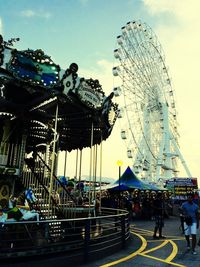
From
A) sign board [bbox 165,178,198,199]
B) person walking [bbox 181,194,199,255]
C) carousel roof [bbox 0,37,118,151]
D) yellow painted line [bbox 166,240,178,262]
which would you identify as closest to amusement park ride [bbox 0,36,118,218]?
carousel roof [bbox 0,37,118,151]

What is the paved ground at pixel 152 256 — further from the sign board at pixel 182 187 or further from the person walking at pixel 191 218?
the sign board at pixel 182 187

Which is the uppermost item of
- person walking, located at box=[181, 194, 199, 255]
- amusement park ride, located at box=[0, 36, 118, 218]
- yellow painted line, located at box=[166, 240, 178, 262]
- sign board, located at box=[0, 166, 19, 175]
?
amusement park ride, located at box=[0, 36, 118, 218]

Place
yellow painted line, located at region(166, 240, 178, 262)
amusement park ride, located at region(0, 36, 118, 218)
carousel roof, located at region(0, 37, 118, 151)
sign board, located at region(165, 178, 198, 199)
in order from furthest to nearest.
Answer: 1. sign board, located at region(165, 178, 198, 199)
2. amusement park ride, located at region(0, 36, 118, 218)
3. carousel roof, located at region(0, 37, 118, 151)
4. yellow painted line, located at region(166, 240, 178, 262)

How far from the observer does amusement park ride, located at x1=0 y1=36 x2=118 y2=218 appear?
8.32 meters

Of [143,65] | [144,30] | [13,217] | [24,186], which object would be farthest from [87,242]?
[144,30]

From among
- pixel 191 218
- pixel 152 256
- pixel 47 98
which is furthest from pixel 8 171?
pixel 191 218

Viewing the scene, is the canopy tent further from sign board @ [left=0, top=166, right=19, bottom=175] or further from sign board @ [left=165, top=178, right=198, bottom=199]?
sign board @ [left=0, top=166, right=19, bottom=175]

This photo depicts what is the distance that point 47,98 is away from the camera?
908cm

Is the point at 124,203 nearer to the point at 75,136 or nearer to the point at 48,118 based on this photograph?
the point at 75,136

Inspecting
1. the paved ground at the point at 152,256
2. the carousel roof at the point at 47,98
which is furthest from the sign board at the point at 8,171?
the paved ground at the point at 152,256

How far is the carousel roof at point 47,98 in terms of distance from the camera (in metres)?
8.21

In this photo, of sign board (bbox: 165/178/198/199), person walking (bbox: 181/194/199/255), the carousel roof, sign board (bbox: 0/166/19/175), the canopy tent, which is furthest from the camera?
sign board (bbox: 165/178/198/199)

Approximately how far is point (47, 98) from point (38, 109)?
1.93 metres

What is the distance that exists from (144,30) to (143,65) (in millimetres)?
5096
